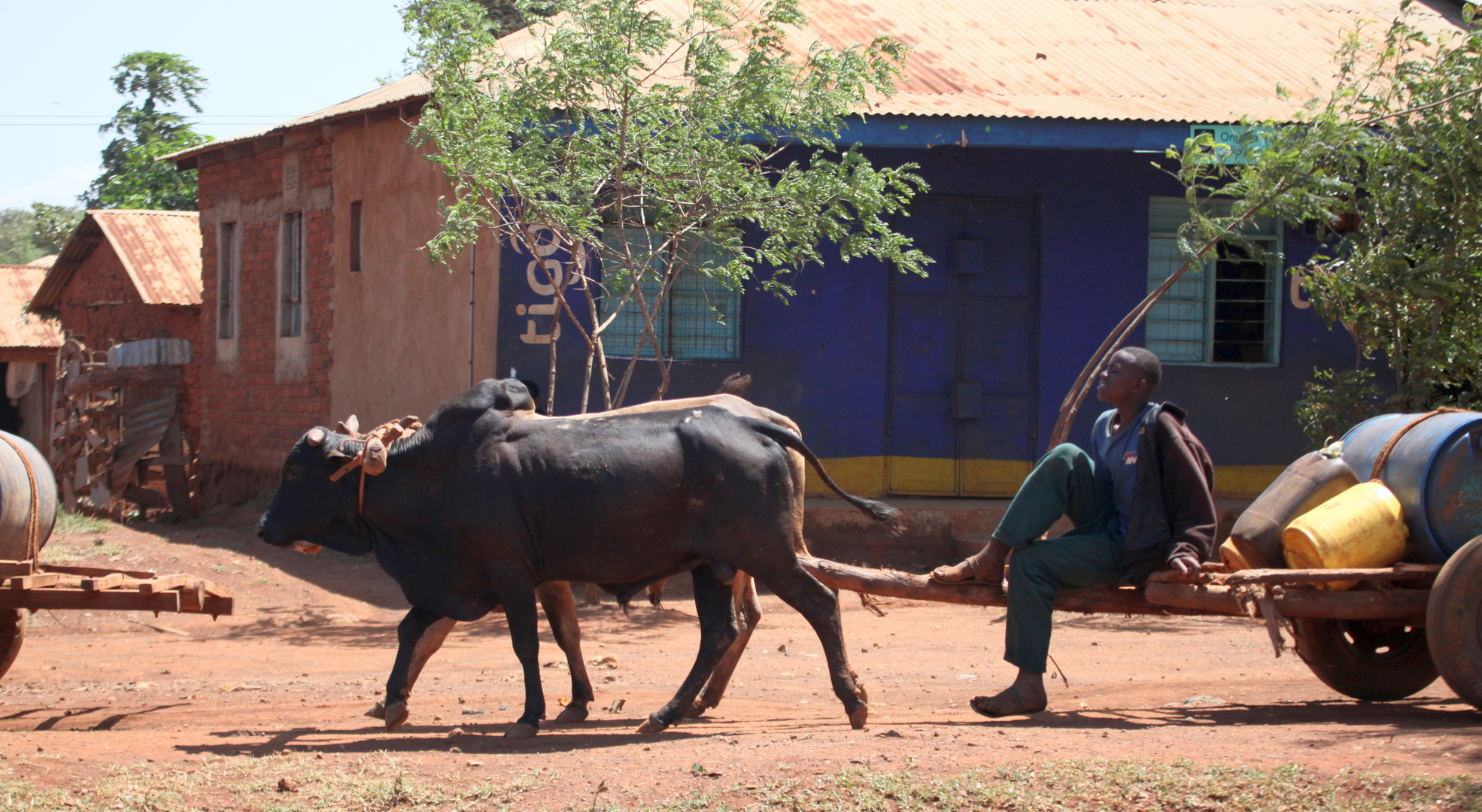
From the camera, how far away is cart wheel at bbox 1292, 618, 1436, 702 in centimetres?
629

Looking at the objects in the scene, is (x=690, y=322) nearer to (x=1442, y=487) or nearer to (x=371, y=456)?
(x=371, y=456)

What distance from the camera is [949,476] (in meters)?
12.9

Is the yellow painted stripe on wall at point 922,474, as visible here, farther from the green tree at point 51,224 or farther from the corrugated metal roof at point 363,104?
the green tree at point 51,224

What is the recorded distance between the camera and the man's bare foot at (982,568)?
233 inches

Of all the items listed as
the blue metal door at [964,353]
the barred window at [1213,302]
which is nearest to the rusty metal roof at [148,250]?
the blue metal door at [964,353]

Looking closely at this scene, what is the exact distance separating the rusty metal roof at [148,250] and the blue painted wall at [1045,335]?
929 cm

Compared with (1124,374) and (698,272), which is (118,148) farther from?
(1124,374)

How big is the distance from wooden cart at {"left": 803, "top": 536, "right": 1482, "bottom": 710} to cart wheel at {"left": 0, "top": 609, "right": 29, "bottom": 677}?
13.8ft

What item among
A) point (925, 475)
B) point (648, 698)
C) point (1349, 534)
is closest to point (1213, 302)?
point (925, 475)

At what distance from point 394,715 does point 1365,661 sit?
4.72m

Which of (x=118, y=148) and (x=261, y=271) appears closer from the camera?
(x=261, y=271)

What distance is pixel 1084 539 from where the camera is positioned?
5832 millimetres

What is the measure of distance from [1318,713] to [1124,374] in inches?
74.3

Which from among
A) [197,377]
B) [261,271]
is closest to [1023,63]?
[261,271]
